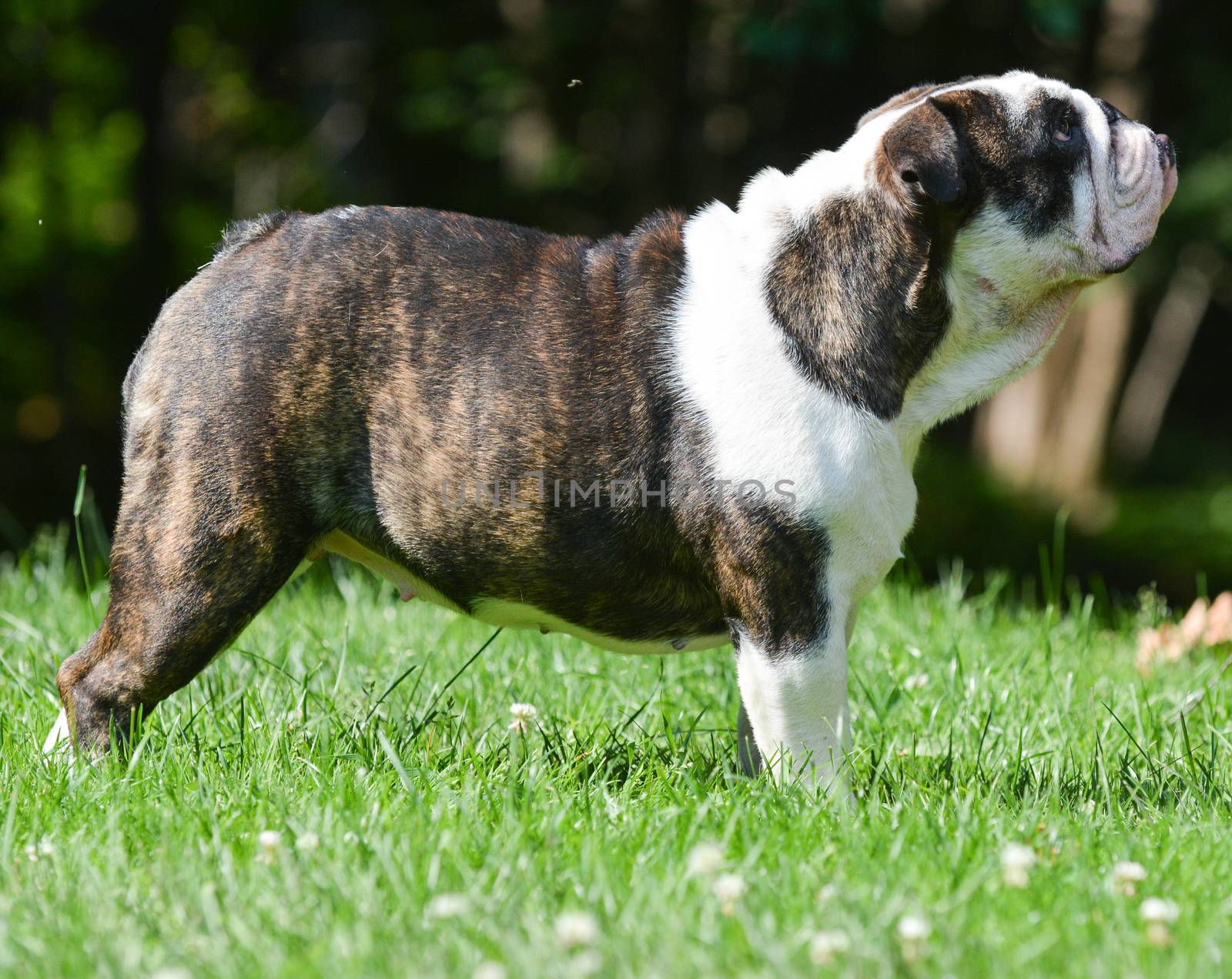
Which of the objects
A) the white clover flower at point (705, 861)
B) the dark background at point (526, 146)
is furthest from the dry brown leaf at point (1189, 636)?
the dark background at point (526, 146)

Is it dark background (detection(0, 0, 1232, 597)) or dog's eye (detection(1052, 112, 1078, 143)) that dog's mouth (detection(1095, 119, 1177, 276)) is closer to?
dog's eye (detection(1052, 112, 1078, 143))

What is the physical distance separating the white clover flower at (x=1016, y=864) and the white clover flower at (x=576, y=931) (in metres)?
0.79

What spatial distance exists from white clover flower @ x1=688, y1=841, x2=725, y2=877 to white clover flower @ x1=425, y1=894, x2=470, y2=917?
0.41 m

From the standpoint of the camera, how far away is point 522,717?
3.96 m

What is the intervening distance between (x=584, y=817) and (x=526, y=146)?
Result: 9.26 meters

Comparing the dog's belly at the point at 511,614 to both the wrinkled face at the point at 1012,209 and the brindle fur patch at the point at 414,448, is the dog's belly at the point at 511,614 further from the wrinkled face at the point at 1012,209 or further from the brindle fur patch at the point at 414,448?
the wrinkled face at the point at 1012,209

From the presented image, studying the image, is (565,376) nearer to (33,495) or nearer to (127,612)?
(127,612)

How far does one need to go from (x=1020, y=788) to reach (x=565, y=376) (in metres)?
1.54

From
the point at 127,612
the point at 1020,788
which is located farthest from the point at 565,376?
the point at 1020,788

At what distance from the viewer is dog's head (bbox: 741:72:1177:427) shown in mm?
3340

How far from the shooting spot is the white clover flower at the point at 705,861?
8.54 ft

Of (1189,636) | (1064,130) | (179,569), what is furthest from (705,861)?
(1189,636)

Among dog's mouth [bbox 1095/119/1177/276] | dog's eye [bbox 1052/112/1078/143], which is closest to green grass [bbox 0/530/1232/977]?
dog's mouth [bbox 1095/119/1177/276]

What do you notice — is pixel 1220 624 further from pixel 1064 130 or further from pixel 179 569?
pixel 179 569
